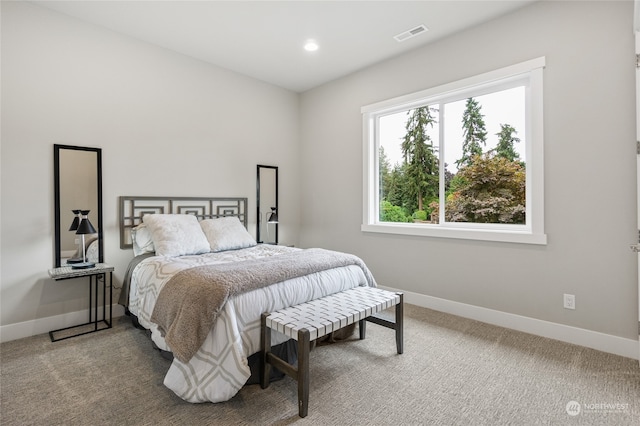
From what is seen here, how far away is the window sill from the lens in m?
2.80

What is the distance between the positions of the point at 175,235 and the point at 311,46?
241cm

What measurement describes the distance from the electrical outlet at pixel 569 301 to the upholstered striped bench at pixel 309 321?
4.61 feet

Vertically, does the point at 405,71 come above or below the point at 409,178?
above

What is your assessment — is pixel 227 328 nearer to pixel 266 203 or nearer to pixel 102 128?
pixel 102 128

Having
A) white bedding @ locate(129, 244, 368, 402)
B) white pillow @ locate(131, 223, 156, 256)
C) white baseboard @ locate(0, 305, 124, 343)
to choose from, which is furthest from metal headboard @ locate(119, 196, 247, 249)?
white bedding @ locate(129, 244, 368, 402)

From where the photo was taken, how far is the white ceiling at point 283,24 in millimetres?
2801

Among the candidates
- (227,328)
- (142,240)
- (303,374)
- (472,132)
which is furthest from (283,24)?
(303,374)

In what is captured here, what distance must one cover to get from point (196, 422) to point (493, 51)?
3.66m

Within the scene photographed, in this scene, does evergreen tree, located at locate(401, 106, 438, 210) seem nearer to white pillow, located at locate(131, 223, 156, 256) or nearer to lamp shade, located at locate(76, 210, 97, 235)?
white pillow, located at locate(131, 223, 156, 256)

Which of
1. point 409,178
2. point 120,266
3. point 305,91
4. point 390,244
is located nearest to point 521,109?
point 409,178

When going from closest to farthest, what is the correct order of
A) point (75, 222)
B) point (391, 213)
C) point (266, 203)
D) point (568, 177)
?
point (568, 177) → point (75, 222) → point (391, 213) → point (266, 203)

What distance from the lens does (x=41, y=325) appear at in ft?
9.20

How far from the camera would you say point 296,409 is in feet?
5.90

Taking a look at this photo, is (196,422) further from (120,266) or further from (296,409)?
(120,266)
